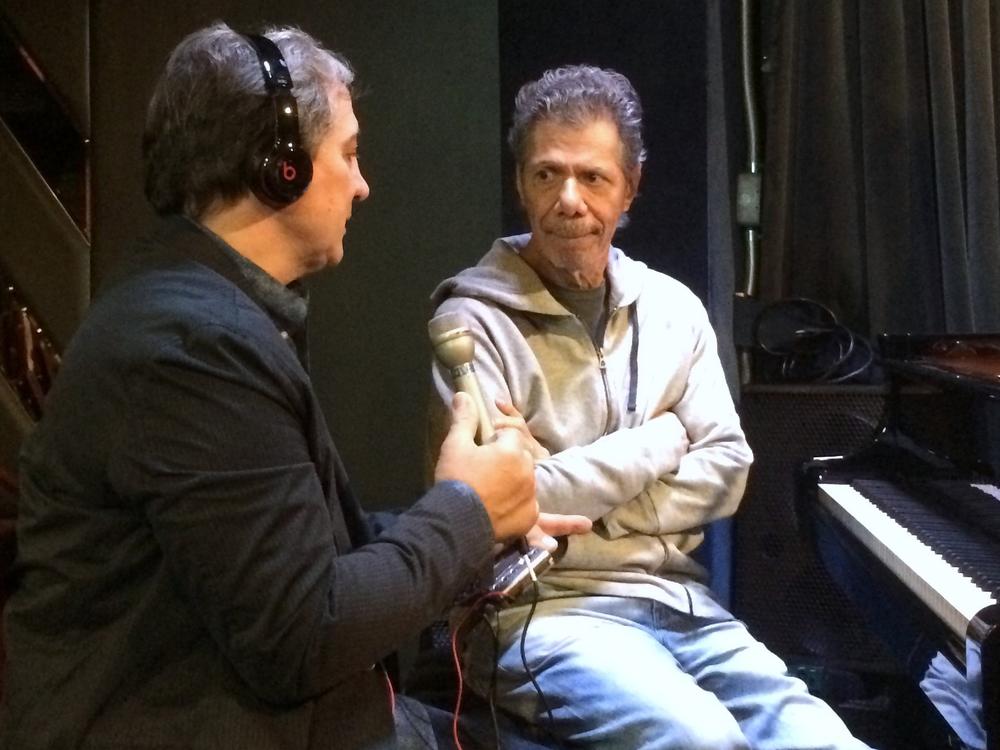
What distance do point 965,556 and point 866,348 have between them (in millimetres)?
1072

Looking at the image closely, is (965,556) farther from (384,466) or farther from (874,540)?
(384,466)

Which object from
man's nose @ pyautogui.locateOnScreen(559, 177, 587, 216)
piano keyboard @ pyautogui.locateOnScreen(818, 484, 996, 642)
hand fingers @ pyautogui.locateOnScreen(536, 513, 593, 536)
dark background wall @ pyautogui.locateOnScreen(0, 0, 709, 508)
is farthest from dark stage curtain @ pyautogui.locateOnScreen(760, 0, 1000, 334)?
hand fingers @ pyautogui.locateOnScreen(536, 513, 593, 536)

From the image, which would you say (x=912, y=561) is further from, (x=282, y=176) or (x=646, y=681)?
(x=282, y=176)

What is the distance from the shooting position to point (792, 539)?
81.7 inches

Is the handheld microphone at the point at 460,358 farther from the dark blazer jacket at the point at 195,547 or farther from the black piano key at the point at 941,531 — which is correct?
the black piano key at the point at 941,531

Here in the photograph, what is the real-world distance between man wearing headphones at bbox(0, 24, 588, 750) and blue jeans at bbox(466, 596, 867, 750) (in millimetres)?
374

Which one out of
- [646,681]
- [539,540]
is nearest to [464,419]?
[539,540]

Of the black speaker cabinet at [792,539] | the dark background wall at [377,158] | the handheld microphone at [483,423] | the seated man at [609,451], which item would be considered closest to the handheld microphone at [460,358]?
the handheld microphone at [483,423]

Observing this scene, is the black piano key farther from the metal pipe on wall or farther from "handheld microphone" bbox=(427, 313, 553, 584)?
the metal pipe on wall

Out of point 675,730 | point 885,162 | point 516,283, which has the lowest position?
point 675,730

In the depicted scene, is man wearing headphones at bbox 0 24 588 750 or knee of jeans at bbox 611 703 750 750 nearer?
man wearing headphones at bbox 0 24 588 750

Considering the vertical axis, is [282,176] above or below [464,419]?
above

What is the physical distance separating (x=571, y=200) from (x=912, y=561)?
30.9 inches

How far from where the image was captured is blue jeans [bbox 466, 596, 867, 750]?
1.35m
